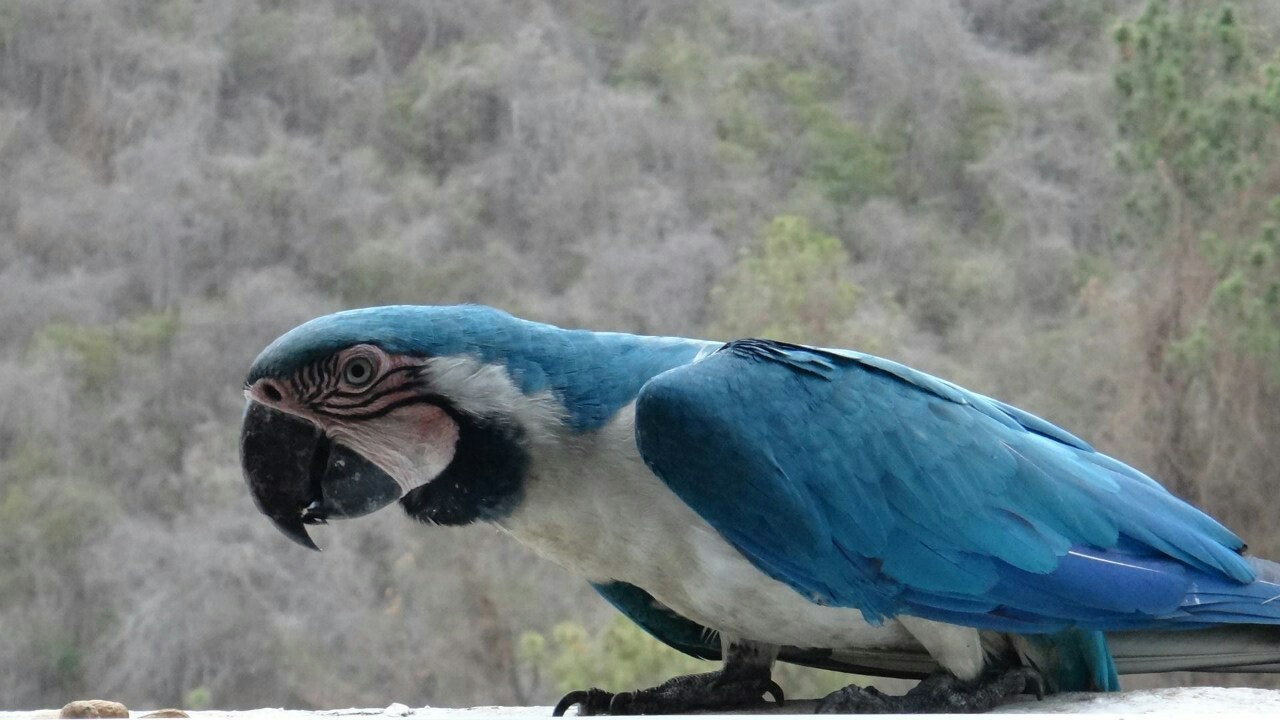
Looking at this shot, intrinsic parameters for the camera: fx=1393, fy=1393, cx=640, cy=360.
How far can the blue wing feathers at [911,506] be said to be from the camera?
50.4 inches

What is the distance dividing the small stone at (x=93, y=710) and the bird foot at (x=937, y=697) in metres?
0.72

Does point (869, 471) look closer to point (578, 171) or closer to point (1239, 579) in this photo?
point (1239, 579)

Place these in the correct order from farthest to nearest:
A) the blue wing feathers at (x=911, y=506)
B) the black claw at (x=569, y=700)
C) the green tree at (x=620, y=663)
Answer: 1. the green tree at (x=620, y=663)
2. the black claw at (x=569, y=700)
3. the blue wing feathers at (x=911, y=506)

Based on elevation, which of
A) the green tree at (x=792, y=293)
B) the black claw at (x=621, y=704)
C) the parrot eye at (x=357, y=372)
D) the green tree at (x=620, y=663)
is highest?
the parrot eye at (x=357, y=372)

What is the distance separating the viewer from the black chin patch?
1.32 m

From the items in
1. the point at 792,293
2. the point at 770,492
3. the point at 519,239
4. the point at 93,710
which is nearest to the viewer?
the point at 770,492

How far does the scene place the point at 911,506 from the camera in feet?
4.34

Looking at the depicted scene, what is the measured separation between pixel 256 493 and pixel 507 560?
3.54 metres

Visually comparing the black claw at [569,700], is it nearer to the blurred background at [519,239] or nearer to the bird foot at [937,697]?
the bird foot at [937,697]

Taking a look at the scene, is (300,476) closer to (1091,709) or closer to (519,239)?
(1091,709)

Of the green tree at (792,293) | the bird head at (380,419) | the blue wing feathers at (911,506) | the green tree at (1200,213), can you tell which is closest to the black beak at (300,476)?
the bird head at (380,419)

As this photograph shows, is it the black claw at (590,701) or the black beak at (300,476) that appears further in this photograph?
the black claw at (590,701)

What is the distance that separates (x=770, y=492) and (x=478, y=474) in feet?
0.92

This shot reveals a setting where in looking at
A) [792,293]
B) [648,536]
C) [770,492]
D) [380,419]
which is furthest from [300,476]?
[792,293]
